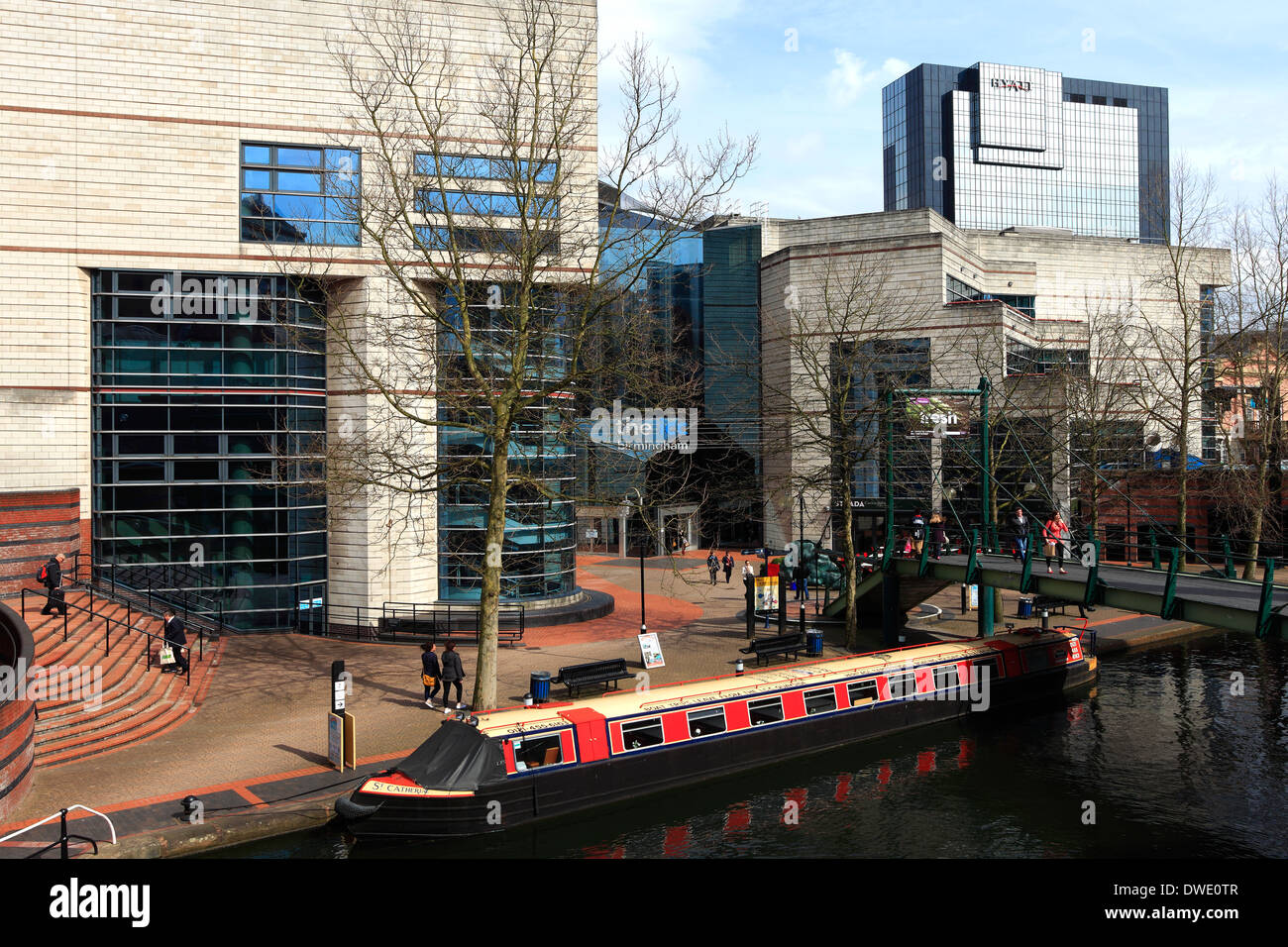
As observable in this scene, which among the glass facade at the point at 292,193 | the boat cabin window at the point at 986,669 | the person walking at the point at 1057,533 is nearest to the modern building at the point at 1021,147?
the person walking at the point at 1057,533

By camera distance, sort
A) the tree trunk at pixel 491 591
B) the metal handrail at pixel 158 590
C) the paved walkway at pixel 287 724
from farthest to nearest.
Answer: the metal handrail at pixel 158 590 < the tree trunk at pixel 491 591 < the paved walkway at pixel 287 724

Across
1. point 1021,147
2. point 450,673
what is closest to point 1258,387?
point 450,673

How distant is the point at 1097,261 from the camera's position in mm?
59688

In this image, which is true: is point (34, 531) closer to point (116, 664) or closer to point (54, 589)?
point (54, 589)

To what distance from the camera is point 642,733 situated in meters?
16.6

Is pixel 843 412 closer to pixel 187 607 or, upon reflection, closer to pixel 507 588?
pixel 507 588

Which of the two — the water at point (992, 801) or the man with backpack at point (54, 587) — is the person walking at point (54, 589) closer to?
the man with backpack at point (54, 587)

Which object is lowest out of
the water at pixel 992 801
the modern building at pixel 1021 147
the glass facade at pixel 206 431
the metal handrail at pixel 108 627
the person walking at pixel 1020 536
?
the water at pixel 992 801

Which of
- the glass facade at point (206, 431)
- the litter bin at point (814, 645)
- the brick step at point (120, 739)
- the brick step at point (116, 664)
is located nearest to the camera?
the brick step at point (120, 739)

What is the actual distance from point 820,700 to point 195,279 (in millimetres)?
22385

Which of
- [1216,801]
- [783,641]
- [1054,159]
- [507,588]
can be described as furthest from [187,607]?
[1054,159]

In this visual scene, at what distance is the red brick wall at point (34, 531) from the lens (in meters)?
24.5

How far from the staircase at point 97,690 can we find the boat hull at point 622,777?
644cm

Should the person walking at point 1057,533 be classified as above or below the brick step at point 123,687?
above
